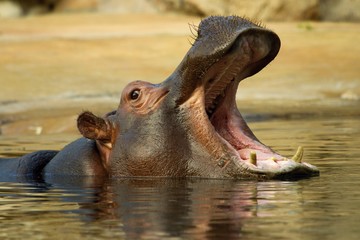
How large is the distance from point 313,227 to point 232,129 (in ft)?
7.01

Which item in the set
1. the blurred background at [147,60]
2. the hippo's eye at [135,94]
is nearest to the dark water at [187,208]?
the hippo's eye at [135,94]

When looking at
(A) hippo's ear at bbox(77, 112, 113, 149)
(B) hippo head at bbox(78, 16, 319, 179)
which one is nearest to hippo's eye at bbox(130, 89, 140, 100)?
(B) hippo head at bbox(78, 16, 319, 179)

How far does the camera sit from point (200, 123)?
21.2ft

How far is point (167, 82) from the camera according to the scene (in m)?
6.69

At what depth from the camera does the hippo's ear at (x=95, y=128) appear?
670 centimetres

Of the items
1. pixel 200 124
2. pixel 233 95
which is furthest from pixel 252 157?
pixel 233 95

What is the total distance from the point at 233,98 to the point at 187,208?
1499 mm

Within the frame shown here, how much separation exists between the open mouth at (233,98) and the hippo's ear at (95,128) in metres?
0.57

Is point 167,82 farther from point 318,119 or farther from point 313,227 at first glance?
point 318,119

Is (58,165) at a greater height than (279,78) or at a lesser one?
lesser

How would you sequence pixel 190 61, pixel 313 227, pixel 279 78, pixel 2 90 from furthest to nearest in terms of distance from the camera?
pixel 279 78 < pixel 2 90 < pixel 190 61 < pixel 313 227

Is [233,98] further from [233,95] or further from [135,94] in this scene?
[135,94]

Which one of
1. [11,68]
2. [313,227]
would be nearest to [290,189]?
[313,227]

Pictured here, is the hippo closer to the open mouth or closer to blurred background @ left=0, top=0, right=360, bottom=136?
the open mouth
